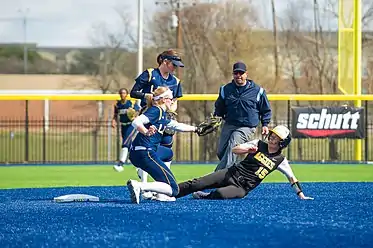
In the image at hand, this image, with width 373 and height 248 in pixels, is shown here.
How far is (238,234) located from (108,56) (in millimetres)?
37683

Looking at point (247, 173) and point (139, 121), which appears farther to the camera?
point (247, 173)

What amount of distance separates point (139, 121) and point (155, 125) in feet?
1.14

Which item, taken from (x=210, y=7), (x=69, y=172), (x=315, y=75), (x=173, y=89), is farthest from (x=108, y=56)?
(x=173, y=89)

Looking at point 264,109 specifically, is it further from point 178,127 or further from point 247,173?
point 178,127

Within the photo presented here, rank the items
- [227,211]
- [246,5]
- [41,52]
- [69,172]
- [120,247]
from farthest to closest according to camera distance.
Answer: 1. [41,52]
2. [246,5]
3. [69,172]
4. [227,211]
5. [120,247]

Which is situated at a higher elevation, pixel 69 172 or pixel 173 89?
pixel 173 89

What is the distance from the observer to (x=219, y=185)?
12156 mm

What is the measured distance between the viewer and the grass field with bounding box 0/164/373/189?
60.1 ft

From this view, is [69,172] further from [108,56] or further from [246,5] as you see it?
[108,56]

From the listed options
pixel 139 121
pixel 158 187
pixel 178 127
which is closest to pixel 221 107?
pixel 178 127

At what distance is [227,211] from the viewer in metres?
10.2

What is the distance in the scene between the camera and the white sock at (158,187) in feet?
37.6

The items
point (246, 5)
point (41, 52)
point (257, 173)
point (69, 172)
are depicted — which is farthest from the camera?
point (41, 52)

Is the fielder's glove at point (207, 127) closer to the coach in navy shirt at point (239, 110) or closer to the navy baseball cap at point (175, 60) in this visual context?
the coach in navy shirt at point (239, 110)
